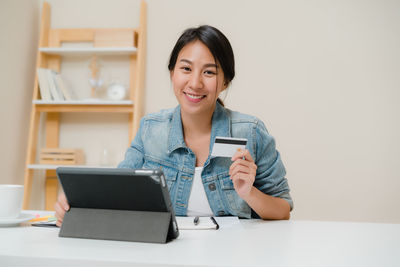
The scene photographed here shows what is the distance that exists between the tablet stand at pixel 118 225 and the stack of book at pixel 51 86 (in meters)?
2.26

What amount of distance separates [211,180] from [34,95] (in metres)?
2.17

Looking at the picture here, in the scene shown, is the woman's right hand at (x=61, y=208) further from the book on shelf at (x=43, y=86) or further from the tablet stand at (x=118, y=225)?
the book on shelf at (x=43, y=86)

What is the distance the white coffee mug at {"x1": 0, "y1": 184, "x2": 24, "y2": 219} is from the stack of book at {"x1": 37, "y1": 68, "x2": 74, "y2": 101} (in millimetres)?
2056

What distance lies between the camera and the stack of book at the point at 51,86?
9.66 feet

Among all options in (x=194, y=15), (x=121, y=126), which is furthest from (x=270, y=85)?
(x=121, y=126)

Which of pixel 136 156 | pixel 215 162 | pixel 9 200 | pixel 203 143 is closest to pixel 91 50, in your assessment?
pixel 136 156

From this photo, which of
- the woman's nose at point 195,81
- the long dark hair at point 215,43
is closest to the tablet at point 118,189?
the woman's nose at point 195,81

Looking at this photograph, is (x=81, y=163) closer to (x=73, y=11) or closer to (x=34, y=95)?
(x=34, y=95)

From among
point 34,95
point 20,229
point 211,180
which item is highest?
point 34,95

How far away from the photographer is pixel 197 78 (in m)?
1.35

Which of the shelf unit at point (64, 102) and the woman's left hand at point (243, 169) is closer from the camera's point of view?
the woman's left hand at point (243, 169)

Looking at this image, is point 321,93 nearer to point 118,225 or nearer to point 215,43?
point 215,43

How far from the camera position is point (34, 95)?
9.71 feet

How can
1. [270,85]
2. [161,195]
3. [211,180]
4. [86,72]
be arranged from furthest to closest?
[86,72]
[270,85]
[211,180]
[161,195]
